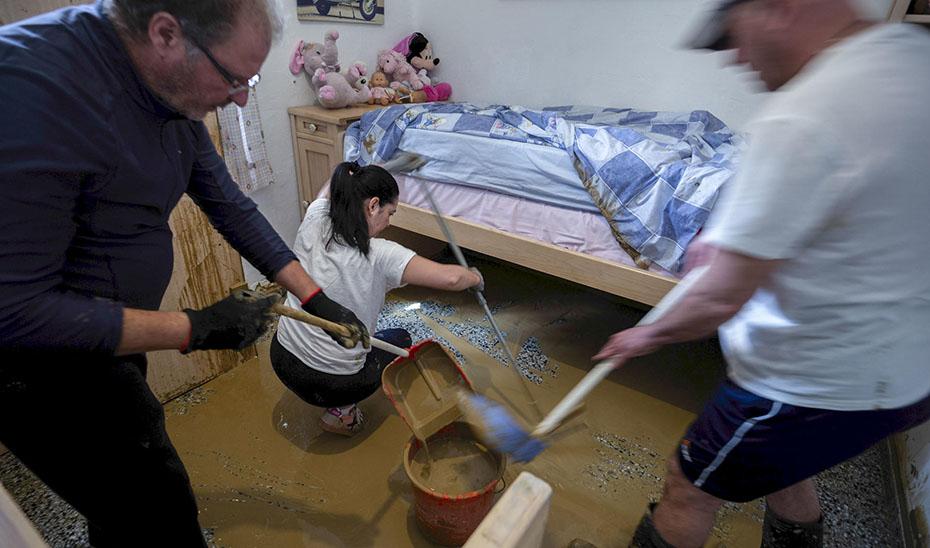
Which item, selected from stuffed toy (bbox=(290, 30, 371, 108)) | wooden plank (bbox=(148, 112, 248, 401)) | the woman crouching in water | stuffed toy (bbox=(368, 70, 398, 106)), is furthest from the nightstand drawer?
the woman crouching in water

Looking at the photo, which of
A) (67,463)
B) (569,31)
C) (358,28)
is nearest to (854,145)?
(67,463)

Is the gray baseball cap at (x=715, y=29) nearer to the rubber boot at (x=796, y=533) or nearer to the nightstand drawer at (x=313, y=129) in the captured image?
the rubber boot at (x=796, y=533)

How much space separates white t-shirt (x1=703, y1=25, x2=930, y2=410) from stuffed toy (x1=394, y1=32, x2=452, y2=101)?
264cm

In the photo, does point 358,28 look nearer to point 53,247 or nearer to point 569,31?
point 569,31

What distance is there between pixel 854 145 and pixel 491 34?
270 cm

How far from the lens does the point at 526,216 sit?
6.79 feet

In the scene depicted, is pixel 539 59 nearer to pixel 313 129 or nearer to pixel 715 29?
pixel 313 129

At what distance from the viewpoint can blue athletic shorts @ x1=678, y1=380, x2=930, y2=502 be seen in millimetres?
855

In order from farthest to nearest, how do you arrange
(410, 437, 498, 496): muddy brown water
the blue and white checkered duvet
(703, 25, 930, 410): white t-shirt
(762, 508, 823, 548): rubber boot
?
the blue and white checkered duvet
(410, 437, 498, 496): muddy brown water
(762, 508, 823, 548): rubber boot
(703, 25, 930, 410): white t-shirt

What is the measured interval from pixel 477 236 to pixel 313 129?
43.5 inches

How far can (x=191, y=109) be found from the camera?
0.87 m

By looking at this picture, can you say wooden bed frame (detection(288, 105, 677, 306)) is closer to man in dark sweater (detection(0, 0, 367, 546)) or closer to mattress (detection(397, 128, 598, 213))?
mattress (detection(397, 128, 598, 213))

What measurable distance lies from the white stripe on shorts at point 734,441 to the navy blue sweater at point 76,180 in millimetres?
1063

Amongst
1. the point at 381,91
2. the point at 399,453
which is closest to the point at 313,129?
the point at 381,91
